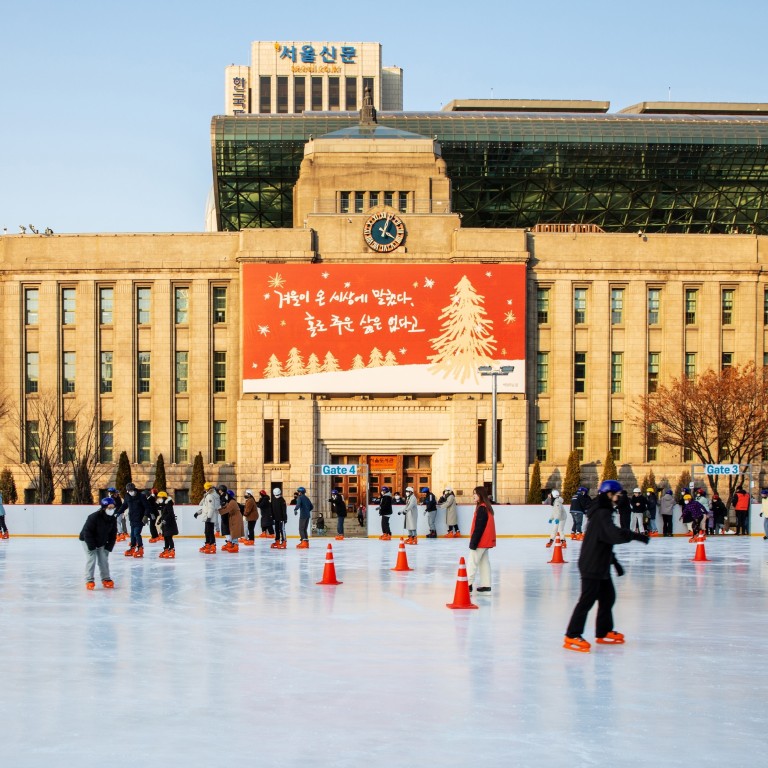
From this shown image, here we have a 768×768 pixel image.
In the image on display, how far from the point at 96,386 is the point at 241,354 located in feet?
25.9

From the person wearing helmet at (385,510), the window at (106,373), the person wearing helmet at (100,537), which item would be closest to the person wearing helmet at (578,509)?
the person wearing helmet at (385,510)

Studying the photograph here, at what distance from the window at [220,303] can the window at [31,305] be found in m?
9.15

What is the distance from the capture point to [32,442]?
2338 inches

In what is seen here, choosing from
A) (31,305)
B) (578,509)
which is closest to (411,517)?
(578,509)

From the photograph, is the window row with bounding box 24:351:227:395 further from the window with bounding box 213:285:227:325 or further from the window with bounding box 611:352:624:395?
→ the window with bounding box 611:352:624:395

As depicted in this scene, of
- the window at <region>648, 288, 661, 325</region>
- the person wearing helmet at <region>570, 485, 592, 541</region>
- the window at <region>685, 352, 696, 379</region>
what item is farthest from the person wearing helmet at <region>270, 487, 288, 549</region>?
the window at <region>685, 352, 696, 379</region>

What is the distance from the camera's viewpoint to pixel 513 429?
57.9 meters

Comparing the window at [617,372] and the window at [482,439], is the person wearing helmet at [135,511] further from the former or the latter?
the window at [617,372]

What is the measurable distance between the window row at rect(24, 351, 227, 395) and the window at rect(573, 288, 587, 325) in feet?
59.6

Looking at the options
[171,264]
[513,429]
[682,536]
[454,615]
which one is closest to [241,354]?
[171,264]

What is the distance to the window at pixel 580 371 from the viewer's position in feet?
198

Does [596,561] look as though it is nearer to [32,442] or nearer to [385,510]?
[385,510]

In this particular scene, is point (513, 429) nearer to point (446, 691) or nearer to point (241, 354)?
point (241, 354)

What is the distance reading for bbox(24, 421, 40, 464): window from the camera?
195 ft
